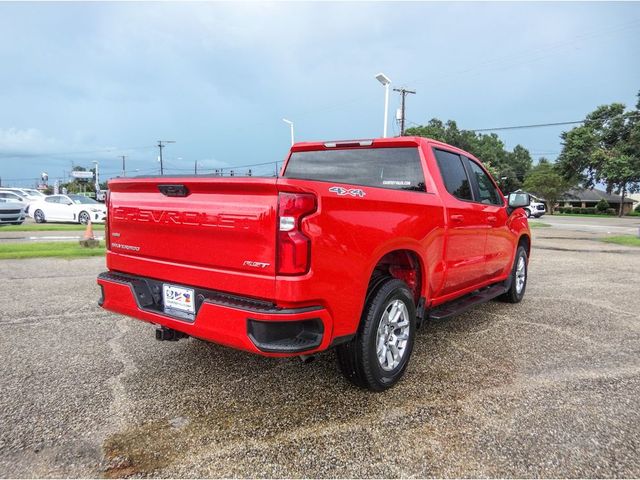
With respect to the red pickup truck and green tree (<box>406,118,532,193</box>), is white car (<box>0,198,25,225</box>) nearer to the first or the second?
the red pickup truck

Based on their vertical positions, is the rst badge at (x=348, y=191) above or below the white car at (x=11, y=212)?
above

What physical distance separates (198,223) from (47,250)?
903cm

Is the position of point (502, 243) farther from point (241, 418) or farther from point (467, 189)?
point (241, 418)

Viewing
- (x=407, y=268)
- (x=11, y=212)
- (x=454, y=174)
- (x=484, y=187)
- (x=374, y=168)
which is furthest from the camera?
(x=11, y=212)

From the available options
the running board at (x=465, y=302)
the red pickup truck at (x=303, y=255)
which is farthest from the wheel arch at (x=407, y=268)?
the running board at (x=465, y=302)

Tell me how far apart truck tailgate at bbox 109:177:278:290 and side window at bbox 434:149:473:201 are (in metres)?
2.19

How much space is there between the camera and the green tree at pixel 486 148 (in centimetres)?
6975

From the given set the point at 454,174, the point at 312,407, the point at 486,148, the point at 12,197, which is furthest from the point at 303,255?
the point at 486,148

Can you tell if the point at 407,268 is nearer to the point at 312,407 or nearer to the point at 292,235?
the point at 312,407

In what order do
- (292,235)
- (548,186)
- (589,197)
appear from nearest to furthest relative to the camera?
(292,235) → (548,186) → (589,197)

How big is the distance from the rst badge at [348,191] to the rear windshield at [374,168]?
3.91ft

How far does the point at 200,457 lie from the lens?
8.02 ft

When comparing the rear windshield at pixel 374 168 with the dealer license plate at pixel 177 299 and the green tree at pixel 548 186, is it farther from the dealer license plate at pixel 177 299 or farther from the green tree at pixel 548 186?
the green tree at pixel 548 186

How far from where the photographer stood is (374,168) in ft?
13.7
